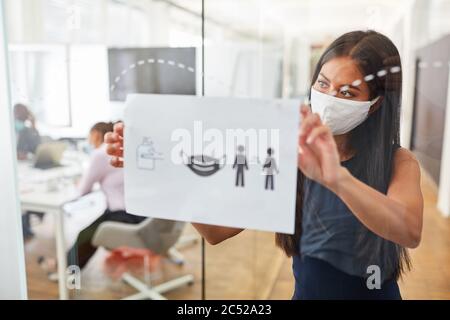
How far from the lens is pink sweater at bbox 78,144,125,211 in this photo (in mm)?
1455

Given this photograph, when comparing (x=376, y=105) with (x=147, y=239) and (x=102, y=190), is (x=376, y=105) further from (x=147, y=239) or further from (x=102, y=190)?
(x=147, y=239)

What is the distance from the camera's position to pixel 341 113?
3.73 feet

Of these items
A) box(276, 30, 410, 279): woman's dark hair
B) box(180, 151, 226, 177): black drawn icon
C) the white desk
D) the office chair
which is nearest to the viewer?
box(276, 30, 410, 279): woman's dark hair

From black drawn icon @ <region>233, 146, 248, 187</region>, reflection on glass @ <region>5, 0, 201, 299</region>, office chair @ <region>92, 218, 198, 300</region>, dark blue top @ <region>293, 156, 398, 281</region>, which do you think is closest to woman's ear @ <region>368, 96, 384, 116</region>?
dark blue top @ <region>293, 156, 398, 281</region>

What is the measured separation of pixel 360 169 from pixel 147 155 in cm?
64

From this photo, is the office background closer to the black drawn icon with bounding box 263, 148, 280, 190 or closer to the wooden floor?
the wooden floor

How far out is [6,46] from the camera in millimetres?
1534

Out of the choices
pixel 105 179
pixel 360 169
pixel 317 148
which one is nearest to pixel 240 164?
pixel 317 148

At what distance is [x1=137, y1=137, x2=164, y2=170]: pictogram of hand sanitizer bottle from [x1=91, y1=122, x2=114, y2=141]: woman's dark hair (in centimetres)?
17

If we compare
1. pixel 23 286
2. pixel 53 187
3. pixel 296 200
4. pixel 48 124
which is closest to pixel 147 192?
pixel 296 200

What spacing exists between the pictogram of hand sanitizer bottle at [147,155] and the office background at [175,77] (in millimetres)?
157

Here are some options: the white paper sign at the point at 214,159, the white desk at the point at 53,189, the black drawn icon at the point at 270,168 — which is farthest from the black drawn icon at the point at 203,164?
the white desk at the point at 53,189

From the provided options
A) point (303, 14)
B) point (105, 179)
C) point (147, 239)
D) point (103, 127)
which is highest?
point (303, 14)

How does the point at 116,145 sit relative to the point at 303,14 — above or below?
below
